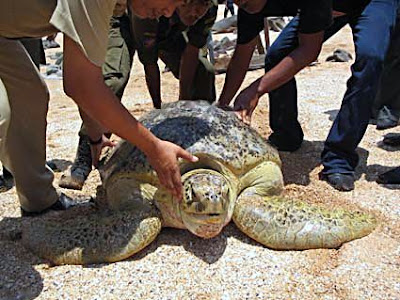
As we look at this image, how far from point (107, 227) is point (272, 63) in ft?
5.08

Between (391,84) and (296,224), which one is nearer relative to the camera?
(296,224)

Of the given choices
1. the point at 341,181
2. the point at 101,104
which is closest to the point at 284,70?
the point at 341,181

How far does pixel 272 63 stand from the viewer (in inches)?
122

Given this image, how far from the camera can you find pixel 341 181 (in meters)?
2.67

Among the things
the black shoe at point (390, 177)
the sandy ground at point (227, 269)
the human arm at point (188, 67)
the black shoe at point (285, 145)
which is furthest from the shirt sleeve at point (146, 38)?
the black shoe at point (390, 177)

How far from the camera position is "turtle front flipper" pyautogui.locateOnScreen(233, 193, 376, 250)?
204 centimetres

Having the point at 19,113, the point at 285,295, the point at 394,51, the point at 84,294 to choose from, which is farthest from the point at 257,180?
the point at 394,51

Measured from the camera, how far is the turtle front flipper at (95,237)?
6.51 ft

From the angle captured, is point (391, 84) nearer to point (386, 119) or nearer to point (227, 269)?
point (386, 119)

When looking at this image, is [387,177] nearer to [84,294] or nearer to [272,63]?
[272,63]

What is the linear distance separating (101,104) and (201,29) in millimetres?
1463

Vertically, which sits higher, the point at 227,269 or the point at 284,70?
the point at 284,70

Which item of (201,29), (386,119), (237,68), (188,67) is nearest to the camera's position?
(237,68)

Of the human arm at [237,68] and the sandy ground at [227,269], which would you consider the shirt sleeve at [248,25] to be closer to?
the human arm at [237,68]
